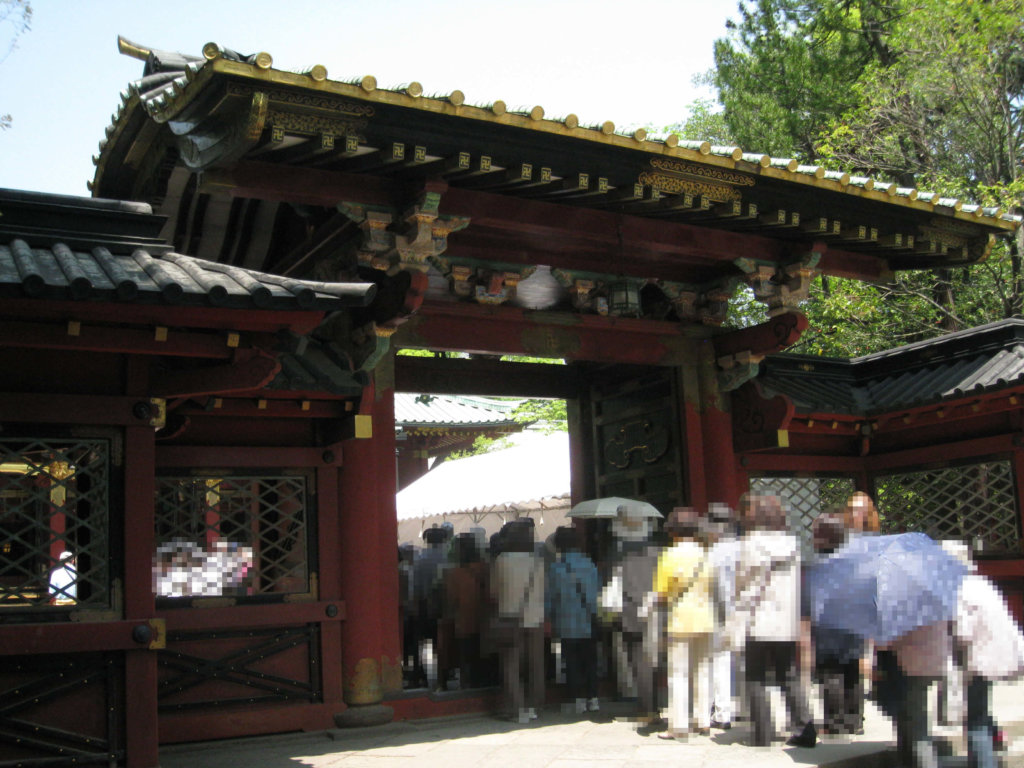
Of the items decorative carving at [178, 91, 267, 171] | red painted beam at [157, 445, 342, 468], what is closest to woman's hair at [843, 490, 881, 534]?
red painted beam at [157, 445, 342, 468]

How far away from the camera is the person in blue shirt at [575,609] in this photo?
25.3ft

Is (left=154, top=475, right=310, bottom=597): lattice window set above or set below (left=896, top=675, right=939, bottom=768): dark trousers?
A: above

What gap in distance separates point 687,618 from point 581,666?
1568 mm

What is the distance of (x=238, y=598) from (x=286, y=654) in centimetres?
55

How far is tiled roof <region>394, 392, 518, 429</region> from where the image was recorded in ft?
57.0

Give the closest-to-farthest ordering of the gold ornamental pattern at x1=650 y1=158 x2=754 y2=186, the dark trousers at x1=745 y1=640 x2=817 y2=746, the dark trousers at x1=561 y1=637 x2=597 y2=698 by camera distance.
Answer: the dark trousers at x1=745 y1=640 x2=817 y2=746 < the gold ornamental pattern at x1=650 y1=158 x2=754 y2=186 < the dark trousers at x1=561 y1=637 x2=597 y2=698

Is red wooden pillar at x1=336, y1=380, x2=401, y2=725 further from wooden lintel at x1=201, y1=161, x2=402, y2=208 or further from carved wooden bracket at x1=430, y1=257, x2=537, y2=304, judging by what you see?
wooden lintel at x1=201, y1=161, x2=402, y2=208

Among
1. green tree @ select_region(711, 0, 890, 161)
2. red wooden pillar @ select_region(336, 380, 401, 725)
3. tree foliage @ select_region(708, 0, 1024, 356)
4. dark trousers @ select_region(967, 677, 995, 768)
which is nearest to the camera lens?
dark trousers @ select_region(967, 677, 995, 768)

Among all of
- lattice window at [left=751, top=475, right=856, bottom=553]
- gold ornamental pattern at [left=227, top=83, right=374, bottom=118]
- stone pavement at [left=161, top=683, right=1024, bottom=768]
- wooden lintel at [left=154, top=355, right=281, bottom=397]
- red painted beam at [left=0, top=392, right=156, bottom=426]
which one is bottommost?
stone pavement at [left=161, top=683, right=1024, bottom=768]

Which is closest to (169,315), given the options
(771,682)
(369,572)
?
(369,572)

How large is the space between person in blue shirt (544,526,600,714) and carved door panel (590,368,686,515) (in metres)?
2.03

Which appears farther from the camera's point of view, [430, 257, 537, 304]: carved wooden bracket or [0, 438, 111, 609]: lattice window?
[430, 257, 537, 304]: carved wooden bracket

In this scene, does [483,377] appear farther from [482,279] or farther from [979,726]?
[979,726]

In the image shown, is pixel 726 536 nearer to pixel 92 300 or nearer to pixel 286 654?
pixel 286 654
